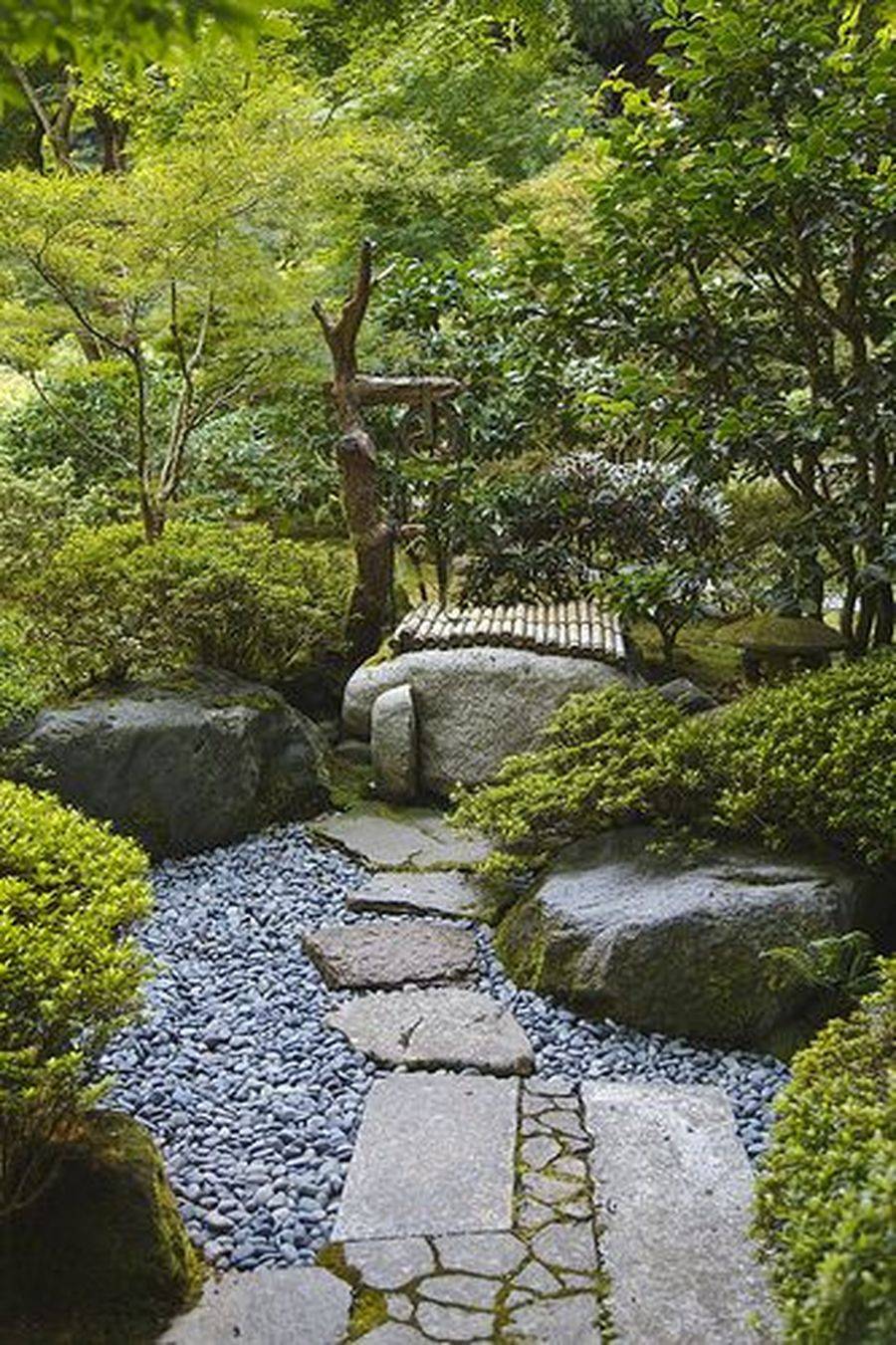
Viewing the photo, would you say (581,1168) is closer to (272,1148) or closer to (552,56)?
(272,1148)

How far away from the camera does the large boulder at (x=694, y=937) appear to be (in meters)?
3.67

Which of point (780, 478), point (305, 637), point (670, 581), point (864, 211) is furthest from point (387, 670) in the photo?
point (864, 211)

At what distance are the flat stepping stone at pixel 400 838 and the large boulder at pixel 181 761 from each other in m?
0.23

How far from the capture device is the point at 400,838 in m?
5.37

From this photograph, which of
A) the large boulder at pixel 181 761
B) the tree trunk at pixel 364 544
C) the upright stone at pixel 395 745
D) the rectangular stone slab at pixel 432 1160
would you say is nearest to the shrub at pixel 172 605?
the large boulder at pixel 181 761

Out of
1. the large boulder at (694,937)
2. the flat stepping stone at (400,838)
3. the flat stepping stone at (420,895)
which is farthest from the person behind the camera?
the flat stepping stone at (400,838)

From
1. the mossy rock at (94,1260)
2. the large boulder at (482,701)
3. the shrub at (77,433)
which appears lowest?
the mossy rock at (94,1260)

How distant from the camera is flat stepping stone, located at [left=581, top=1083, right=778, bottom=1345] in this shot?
244 cm

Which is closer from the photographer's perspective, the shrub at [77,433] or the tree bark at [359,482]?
the tree bark at [359,482]

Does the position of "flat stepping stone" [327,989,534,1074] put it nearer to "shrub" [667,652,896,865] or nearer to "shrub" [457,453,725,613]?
"shrub" [667,652,896,865]

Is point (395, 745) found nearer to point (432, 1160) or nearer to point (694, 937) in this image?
point (694, 937)

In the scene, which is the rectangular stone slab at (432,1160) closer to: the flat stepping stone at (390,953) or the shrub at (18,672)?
the flat stepping stone at (390,953)

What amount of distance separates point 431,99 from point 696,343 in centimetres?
716

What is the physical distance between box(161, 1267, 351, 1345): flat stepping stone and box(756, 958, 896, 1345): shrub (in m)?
0.93
